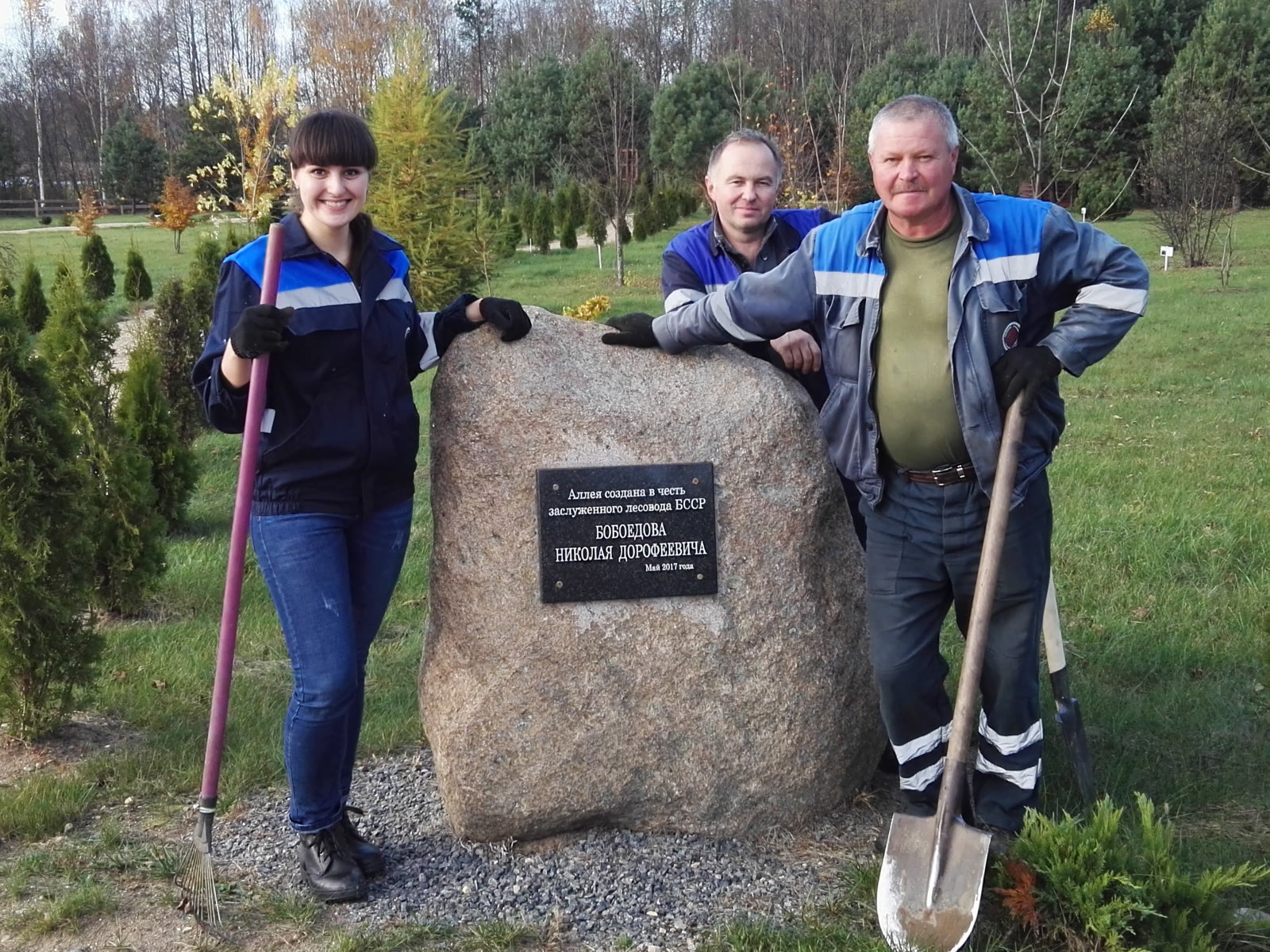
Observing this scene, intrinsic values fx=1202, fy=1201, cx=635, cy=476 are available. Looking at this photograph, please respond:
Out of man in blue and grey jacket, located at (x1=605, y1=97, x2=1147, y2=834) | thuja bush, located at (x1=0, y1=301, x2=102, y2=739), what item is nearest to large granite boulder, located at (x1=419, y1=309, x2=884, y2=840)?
man in blue and grey jacket, located at (x1=605, y1=97, x2=1147, y2=834)

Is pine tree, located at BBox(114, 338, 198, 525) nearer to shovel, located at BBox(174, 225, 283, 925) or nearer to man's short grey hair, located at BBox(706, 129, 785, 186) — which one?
shovel, located at BBox(174, 225, 283, 925)

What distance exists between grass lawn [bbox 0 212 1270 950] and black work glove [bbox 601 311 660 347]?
5.65 ft

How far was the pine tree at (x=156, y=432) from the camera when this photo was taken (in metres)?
6.90

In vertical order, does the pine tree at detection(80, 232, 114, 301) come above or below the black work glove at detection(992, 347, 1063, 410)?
above

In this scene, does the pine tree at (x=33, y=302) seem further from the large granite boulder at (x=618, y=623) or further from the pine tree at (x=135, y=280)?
the large granite boulder at (x=618, y=623)

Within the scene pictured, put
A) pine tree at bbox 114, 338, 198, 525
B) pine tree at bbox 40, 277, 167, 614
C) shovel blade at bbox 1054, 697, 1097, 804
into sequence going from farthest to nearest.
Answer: pine tree at bbox 114, 338, 198, 525, pine tree at bbox 40, 277, 167, 614, shovel blade at bbox 1054, 697, 1097, 804

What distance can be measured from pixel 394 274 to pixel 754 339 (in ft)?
3.39

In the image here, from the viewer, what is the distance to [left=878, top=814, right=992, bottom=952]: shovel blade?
3010 mm

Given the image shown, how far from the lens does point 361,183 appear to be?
3168mm

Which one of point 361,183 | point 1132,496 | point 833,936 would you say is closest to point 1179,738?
point 833,936

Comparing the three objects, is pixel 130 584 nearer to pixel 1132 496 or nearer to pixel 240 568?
pixel 240 568

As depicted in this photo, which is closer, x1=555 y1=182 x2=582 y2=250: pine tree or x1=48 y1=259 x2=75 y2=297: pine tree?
x1=48 y1=259 x2=75 y2=297: pine tree

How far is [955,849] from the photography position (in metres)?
3.09

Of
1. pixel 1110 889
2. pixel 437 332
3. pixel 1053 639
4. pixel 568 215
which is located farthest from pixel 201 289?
pixel 568 215
